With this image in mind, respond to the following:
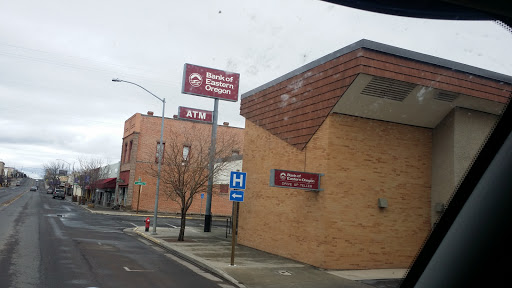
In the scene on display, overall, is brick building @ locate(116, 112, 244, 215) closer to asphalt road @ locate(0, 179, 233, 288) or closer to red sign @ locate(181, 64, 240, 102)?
red sign @ locate(181, 64, 240, 102)

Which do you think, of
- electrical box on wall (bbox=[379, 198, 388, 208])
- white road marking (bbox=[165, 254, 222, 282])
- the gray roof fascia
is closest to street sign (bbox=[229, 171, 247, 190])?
white road marking (bbox=[165, 254, 222, 282])

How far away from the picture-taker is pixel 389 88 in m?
12.3

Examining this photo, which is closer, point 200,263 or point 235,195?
point 235,195

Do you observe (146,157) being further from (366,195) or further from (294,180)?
(366,195)

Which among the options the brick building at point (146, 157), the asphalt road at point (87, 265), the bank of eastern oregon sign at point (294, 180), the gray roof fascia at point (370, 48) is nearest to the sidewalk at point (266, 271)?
the asphalt road at point (87, 265)

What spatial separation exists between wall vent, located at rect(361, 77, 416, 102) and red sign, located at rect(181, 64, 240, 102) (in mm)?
16334

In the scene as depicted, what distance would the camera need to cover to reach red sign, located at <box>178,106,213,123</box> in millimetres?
28000

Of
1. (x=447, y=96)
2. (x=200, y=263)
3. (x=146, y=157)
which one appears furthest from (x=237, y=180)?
(x=146, y=157)

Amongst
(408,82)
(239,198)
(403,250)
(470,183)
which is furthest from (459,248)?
(403,250)

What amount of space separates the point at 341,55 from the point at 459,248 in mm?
11459

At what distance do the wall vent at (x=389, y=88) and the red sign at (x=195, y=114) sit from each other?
657 inches

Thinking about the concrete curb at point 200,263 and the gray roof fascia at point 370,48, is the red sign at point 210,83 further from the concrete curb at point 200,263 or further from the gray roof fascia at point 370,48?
the concrete curb at point 200,263

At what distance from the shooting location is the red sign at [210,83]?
27917 mm

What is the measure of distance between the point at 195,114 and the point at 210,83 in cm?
234
